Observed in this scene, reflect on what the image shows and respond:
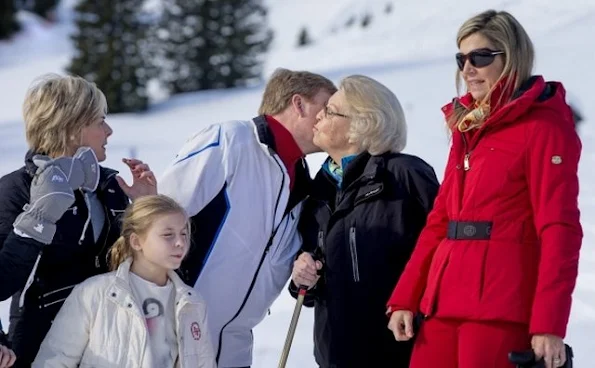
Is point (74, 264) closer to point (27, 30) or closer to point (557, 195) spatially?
point (557, 195)

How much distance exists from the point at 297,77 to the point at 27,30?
45383mm

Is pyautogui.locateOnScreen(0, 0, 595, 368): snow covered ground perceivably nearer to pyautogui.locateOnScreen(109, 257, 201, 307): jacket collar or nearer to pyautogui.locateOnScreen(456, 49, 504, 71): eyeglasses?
pyautogui.locateOnScreen(109, 257, 201, 307): jacket collar

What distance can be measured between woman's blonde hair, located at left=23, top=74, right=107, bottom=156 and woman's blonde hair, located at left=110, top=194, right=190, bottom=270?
0.30m

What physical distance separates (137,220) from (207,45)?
26231 mm

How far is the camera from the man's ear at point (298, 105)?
4016 millimetres

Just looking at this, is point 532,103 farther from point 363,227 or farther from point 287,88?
point 287,88

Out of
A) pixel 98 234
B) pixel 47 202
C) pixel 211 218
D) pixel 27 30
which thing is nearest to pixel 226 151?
pixel 211 218

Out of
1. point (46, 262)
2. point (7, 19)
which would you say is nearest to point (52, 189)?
point (46, 262)

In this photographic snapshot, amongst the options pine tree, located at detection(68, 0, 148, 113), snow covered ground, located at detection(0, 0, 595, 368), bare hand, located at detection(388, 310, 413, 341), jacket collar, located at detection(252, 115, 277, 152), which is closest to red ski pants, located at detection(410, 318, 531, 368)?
bare hand, located at detection(388, 310, 413, 341)

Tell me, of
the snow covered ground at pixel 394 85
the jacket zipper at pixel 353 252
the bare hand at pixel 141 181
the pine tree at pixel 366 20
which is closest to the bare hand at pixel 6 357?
the bare hand at pixel 141 181

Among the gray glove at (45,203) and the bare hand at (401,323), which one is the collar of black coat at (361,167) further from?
the gray glove at (45,203)

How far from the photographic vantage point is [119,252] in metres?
3.42

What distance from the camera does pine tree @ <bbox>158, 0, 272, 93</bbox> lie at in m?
29.0

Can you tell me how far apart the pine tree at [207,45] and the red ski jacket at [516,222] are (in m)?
25.9
